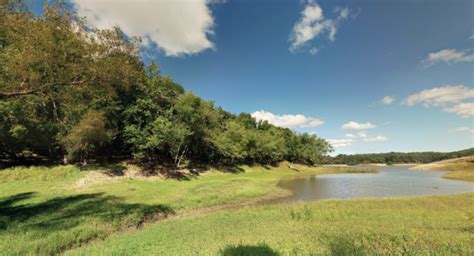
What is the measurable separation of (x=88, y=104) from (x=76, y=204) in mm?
10277

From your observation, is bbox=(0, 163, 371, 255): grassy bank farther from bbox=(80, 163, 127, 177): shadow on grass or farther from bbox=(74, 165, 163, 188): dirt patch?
bbox=(80, 163, 127, 177): shadow on grass

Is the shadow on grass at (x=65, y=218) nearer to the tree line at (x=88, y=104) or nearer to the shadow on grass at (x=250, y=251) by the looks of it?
the tree line at (x=88, y=104)

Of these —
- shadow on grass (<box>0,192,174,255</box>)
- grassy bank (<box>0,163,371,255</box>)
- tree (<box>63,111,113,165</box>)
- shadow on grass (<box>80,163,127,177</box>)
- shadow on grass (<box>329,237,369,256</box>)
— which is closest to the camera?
shadow on grass (<box>329,237,369,256</box>)

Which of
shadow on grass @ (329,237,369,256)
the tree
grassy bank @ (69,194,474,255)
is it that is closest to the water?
grassy bank @ (69,194,474,255)

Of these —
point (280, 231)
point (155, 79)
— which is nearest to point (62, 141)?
point (155, 79)

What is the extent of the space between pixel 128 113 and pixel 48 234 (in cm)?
2582

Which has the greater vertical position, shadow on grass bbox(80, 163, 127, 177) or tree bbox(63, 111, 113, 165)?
tree bbox(63, 111, 113, 165)

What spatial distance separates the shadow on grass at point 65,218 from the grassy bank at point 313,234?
57.0 inches

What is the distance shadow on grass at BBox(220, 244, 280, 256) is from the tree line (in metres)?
8.20

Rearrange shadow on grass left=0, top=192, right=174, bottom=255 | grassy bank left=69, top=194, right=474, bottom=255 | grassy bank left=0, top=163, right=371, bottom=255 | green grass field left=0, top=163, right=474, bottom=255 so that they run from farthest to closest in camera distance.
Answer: grassy bank left=0, top=163, right=371, bottom=255
shadow on grass left=0, top=192, right=174, bottom=255
green grass field left=0, top=163, right=474, bottom=255
grassy bank left=69, top=194, right=474, bottom=255

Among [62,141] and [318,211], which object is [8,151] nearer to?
[62,141]

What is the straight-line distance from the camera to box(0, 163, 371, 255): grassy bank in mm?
10373

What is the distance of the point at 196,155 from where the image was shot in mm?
56844

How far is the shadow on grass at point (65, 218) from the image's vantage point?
9914mm
